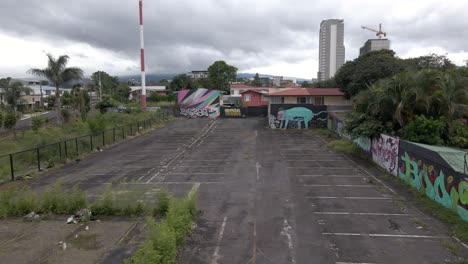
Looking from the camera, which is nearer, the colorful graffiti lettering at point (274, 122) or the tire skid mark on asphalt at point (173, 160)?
the tire skid mark on asphalt at point (173, 160)

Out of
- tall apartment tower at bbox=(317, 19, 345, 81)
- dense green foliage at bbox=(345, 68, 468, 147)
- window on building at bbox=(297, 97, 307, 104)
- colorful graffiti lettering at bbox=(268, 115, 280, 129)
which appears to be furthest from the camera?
tall apartment tower at bbox=(317, 19, 345, 81)

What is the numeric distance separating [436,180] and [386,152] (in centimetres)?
571

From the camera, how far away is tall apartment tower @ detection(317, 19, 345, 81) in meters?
181

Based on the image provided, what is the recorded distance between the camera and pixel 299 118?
126ft

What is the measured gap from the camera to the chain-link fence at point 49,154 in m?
17.2

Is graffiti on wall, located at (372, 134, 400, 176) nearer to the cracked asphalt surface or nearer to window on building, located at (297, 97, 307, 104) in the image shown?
the cracked asphalt surface

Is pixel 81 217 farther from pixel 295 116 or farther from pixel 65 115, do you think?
pixel 65 115

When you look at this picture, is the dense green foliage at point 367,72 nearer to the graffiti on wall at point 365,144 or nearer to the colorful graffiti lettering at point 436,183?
the graffiti on wall at point 365,144

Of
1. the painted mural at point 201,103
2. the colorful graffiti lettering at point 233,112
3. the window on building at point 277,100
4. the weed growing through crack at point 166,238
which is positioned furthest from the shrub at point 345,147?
the painted mural at point 201,103

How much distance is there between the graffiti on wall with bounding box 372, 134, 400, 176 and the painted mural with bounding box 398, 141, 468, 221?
73 centimetres

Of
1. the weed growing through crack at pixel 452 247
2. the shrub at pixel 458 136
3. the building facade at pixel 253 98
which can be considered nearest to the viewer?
the weed growing through crack at pixel 452 247

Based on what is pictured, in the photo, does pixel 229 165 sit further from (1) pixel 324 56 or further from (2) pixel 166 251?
(1) pixel 324 56

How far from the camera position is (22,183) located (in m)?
16.1

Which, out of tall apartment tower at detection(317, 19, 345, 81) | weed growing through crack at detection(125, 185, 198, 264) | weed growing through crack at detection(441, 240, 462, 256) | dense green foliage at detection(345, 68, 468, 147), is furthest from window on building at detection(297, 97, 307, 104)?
tall apartment tower at detection(317, 19, 345, 81)
